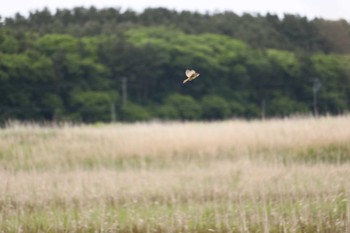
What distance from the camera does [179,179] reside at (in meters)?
9.71

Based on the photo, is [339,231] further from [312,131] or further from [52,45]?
[52,45]

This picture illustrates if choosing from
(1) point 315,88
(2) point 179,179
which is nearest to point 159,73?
(1) point 315,88

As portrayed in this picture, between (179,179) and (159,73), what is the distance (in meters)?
20.2

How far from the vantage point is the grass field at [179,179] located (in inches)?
269

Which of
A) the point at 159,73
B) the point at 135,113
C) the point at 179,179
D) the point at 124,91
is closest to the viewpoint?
the point at 179,179

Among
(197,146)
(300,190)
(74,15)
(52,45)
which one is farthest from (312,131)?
(74,15)

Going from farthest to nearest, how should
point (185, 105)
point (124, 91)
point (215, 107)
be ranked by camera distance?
point (124, 91) → point (215, 107) → point (185, 105)

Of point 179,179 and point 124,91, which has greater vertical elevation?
point 124,91

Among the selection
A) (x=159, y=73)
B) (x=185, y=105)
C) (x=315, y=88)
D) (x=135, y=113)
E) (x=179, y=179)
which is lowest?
(x=135, y=113)

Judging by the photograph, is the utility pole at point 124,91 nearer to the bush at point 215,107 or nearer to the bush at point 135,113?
the bush at point 135,113

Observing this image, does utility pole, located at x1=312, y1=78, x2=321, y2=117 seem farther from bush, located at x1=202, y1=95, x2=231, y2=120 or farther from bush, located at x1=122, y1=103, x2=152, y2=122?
bush, located at x1=122, y1=103, x2=152, y2=122

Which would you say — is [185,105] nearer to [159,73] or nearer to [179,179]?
[159,73]

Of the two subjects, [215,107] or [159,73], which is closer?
[159,73]

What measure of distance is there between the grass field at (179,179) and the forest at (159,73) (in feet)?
34.2
